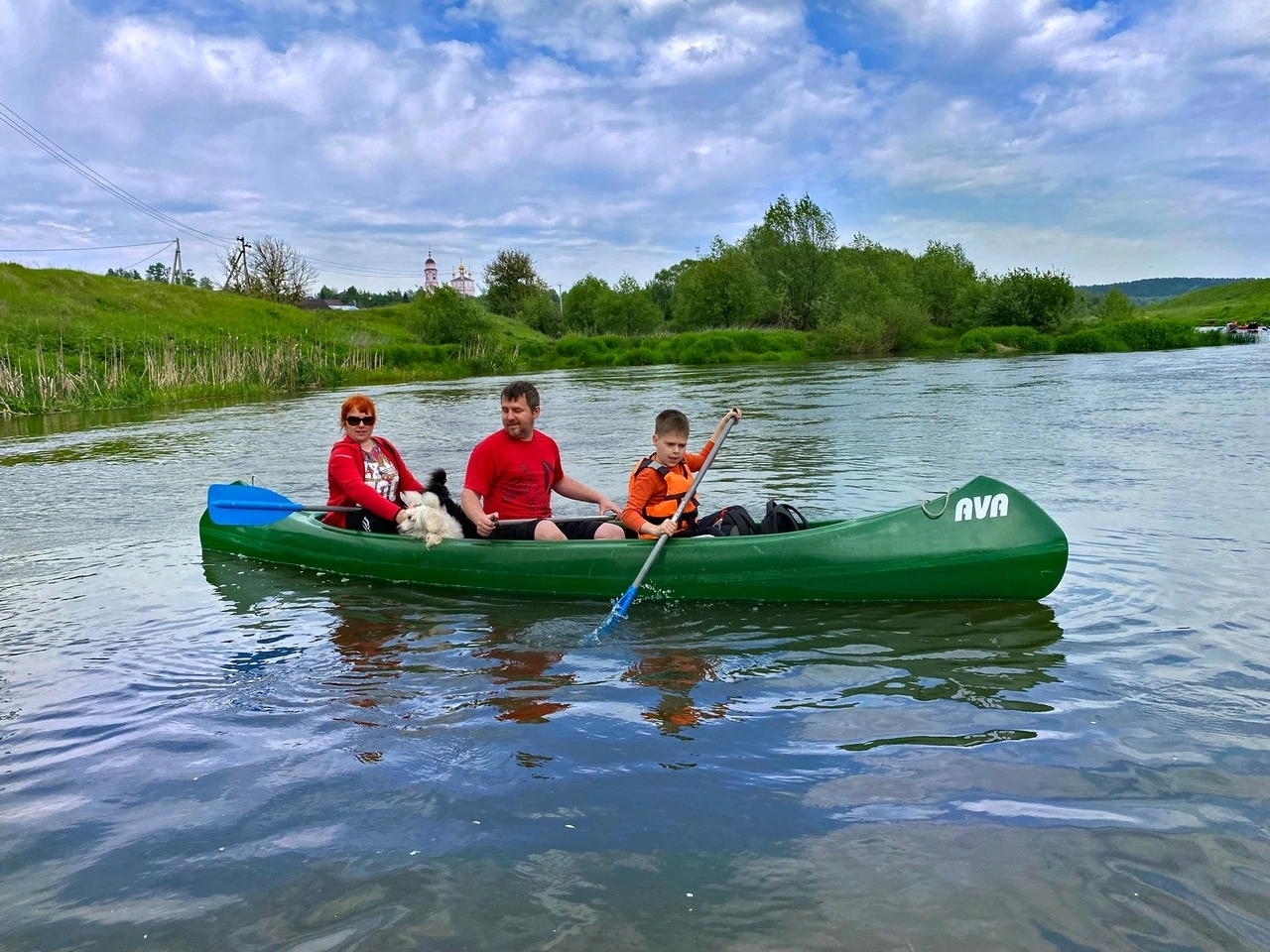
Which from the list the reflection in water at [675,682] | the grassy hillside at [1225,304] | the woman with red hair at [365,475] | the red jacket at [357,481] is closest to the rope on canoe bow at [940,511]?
the reflection in water at [675,682]

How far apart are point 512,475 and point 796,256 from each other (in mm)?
50589

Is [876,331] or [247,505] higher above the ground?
[876,331]

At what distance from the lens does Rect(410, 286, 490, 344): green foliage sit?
45.9 m

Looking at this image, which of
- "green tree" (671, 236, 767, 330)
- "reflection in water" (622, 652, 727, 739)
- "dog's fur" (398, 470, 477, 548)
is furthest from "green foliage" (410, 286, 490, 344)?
"reflection in water" (622, 652, 727, 739)

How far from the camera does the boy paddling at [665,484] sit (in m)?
5.68

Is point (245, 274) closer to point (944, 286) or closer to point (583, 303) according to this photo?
point (583, 303)

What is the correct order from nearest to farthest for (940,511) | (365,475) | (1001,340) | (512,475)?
1. (940,511)
2. (512,475)
3. (365,475)
4. (1001,340)

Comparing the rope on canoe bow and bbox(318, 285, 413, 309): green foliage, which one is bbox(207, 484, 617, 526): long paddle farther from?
bbox(318, 285, 413, 309): green foliage

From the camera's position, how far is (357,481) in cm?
642

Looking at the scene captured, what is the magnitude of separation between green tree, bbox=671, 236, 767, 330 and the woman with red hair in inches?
1771

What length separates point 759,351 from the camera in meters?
43.5

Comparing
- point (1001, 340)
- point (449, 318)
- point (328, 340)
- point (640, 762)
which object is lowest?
point (640, 762)

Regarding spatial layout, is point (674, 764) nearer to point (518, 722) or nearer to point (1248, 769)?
point (518, 722)

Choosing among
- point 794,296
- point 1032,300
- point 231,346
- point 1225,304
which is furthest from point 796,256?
point 1225,304
